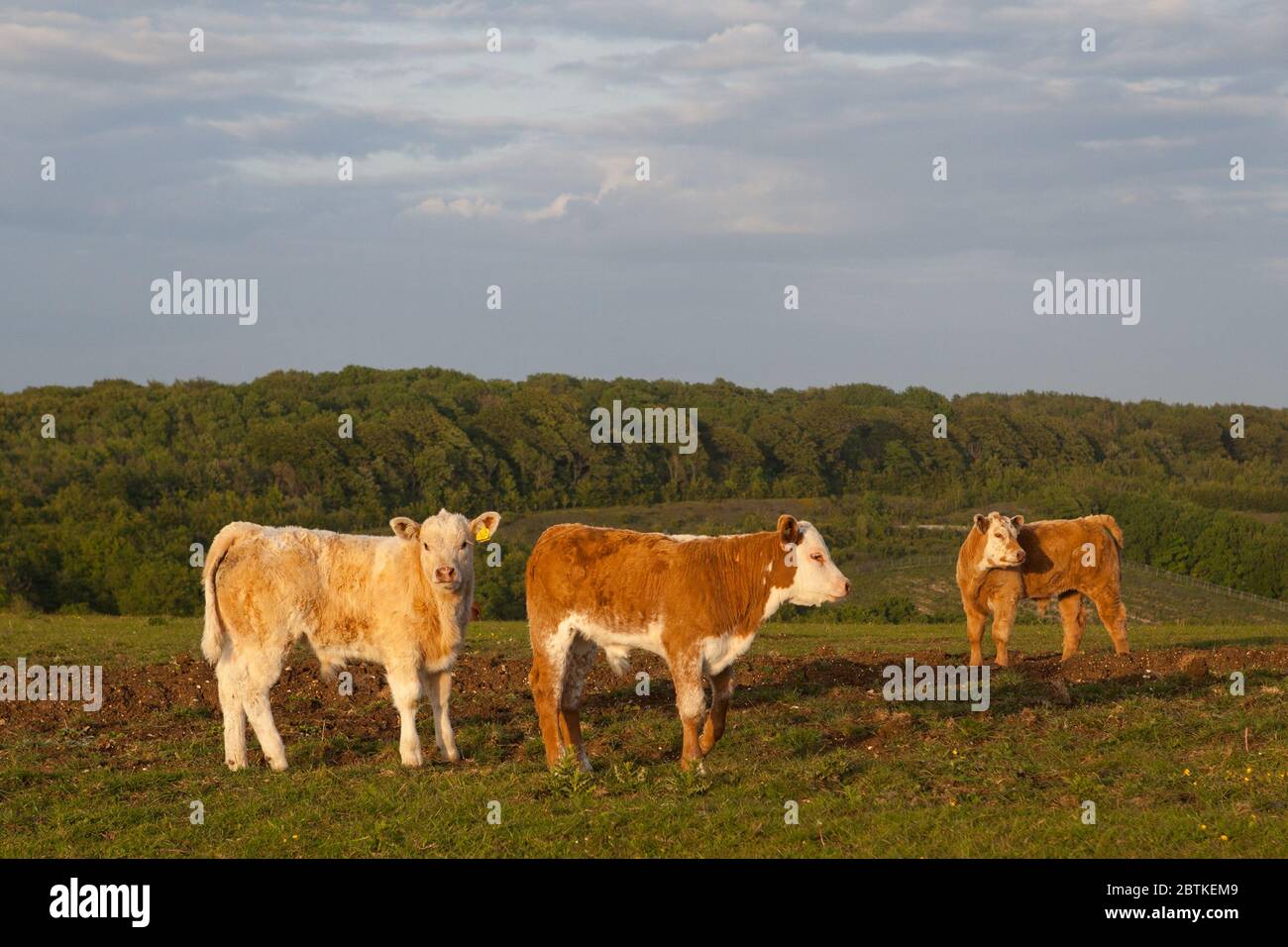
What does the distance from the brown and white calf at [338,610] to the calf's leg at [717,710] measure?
2262mm

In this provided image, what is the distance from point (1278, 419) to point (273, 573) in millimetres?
110654

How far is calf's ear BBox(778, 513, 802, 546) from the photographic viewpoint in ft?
35.6

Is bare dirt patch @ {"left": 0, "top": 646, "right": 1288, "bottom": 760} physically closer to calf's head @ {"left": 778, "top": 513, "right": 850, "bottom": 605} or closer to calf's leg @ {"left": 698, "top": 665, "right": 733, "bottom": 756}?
calf's leg @ {"left": 698, "top": 665, "right": 733, "bottom": 756}

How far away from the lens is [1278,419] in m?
107

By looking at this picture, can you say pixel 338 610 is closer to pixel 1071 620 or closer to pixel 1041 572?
pixel 1041 572

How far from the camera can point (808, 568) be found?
429 inches

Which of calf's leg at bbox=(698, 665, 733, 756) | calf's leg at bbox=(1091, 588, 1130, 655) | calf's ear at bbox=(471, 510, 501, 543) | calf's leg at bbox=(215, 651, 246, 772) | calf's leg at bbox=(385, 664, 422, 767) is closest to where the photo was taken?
calf's leg at bbox=(698, 665, 733, 756)

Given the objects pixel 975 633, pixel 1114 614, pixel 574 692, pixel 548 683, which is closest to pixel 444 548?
pixel 548 683

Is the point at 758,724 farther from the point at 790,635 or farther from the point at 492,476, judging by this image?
the point at 492,476

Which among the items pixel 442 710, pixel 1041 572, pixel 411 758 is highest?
pixel 1041 572

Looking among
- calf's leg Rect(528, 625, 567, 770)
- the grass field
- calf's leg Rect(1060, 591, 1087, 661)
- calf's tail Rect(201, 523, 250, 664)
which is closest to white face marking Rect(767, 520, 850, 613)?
the grass field

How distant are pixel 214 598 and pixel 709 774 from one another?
491 cm

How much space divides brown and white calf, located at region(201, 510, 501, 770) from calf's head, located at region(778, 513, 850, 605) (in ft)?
9.72
